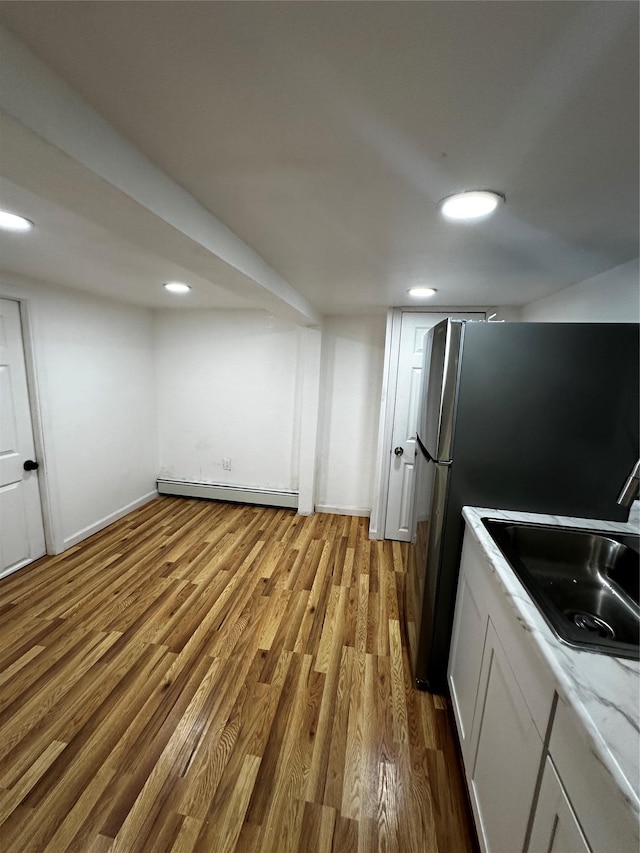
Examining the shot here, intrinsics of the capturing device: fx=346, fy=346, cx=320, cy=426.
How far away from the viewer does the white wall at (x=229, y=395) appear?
366 centimetres

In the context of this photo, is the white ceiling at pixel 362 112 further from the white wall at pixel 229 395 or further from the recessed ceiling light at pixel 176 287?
the white wall at pixel 229 395

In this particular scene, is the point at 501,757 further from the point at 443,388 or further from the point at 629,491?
the point at 443,388

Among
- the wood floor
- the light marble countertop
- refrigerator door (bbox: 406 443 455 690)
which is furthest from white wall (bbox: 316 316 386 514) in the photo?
the light marble countertop

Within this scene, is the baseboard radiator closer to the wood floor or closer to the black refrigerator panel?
the wood floor

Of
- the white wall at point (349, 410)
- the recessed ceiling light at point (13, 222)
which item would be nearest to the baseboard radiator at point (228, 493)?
the white wall at point (349, 410)

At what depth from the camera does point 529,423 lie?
1450 millimetres

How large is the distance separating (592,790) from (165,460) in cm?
418

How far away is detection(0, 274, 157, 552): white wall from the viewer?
2.66 meters

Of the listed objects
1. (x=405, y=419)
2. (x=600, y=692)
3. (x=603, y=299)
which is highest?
(x=603, y=299)

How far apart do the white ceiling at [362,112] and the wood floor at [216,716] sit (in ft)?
6.49

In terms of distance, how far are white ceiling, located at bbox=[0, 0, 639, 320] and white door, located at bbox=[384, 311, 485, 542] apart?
5.01 ft

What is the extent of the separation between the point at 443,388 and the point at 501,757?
123 centimetres

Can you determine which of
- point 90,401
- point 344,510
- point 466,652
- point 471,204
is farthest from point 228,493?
point 471,204

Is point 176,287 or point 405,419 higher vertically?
point 176,287
